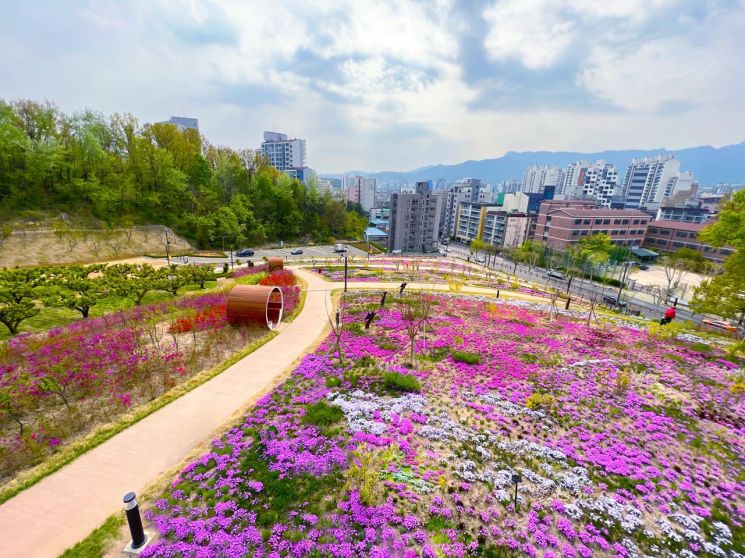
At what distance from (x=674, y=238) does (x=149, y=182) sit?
117580 millimetres

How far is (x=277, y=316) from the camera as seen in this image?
20391mm

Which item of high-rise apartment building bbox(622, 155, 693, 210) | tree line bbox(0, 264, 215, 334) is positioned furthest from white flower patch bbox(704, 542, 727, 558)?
high-rise apartment building bbox(622, 155, 693, 210)

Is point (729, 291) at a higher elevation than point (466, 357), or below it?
higher

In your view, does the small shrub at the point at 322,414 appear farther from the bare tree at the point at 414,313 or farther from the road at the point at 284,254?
the road at the point at 284,254

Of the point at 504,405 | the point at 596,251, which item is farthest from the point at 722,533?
the point at 596,251

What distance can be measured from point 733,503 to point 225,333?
1982 cm

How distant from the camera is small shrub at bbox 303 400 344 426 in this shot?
33.2 feet

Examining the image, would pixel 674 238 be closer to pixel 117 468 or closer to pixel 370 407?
pixel 370 407

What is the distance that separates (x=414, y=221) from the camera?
9075 centimetres

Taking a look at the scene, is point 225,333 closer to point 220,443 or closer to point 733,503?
point 220,443

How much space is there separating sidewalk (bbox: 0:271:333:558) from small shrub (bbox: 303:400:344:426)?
98.7 inches

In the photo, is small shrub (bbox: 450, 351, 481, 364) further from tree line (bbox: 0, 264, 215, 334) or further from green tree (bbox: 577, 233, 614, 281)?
green tree (bbox: 577, 233, 614, 281)

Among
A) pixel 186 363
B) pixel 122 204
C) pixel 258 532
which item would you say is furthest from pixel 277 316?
pixel 122 204

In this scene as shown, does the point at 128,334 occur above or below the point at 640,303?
above
